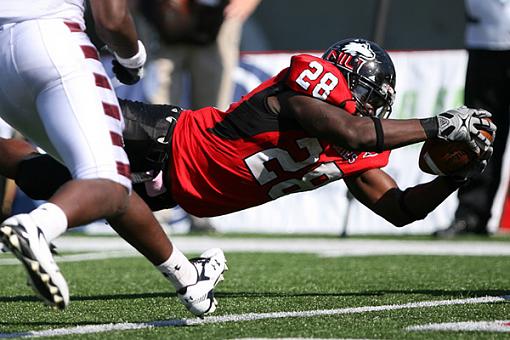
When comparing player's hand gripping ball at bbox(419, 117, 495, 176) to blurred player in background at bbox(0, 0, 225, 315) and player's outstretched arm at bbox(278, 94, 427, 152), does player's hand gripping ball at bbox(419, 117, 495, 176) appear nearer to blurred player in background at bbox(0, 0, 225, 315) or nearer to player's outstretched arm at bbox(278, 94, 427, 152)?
player's outstretched arm at bbox(278, 94, 427, 152)

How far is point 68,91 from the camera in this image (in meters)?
3.30

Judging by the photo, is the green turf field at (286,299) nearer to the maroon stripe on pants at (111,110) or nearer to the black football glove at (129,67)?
the maroon stripe on pants at (111,110)

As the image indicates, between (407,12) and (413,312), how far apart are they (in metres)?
8.37

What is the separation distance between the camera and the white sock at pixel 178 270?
3.71 m

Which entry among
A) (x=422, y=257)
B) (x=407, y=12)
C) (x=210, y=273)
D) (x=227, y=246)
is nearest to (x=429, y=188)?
(x=210, y=273)

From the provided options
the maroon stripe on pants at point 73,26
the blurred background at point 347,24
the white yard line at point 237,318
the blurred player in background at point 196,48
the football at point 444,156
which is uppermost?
the maroon stripe on pants at point 73,26

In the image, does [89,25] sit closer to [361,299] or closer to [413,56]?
[361,299]

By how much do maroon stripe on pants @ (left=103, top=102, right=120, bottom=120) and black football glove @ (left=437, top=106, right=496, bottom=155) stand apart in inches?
47.3

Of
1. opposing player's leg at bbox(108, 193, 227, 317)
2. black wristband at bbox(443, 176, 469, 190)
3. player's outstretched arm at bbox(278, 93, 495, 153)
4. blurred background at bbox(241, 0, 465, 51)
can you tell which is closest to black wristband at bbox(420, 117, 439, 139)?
player's outstretched arm at bbox(278, 93, 495, 153)

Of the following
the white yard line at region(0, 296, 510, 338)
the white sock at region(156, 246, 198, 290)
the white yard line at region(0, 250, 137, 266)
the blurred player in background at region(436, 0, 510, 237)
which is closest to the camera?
the white yard line at region(0, 296, 510, 338)

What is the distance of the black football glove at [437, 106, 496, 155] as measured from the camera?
397cm

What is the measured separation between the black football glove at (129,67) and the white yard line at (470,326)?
4.06 ft

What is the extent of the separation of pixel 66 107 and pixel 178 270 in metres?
0.74

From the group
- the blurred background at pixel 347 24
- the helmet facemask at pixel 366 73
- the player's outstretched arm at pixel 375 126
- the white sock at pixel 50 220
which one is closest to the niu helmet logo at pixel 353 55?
the helmet facemask at pixel 366 73
